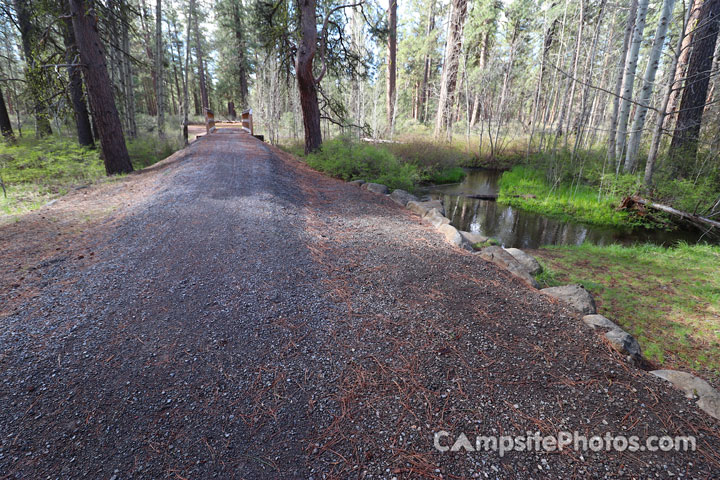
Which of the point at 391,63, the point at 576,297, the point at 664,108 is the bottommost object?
the point at 576,297

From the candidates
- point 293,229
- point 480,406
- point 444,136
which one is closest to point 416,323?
point 480,406

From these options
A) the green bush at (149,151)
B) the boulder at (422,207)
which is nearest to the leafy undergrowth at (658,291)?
the boulder at (422,207)

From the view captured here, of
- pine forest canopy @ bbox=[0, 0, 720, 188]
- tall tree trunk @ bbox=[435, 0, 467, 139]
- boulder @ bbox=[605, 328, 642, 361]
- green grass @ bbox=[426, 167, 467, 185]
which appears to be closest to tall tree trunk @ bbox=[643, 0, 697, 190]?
pine forest canopy @ bbox=[0, 0, 720, 188]

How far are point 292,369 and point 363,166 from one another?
7.40 meters

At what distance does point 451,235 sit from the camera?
481 cm

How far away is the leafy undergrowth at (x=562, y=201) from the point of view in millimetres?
8672

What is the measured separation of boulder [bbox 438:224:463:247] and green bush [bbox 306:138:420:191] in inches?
154

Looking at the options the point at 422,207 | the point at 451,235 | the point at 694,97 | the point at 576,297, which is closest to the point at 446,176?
the point at 694,97

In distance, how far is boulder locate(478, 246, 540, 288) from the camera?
3.74m

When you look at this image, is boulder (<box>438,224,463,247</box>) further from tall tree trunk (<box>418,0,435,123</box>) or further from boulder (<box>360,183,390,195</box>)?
tall tree trunk (<box>418,0,435,123</box>)

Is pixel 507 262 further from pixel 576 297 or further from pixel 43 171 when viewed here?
pixel 43 171

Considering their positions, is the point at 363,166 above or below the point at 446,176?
above

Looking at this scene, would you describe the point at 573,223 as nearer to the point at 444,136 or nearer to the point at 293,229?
the point at 293,229

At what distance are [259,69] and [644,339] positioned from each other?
68.9ft
